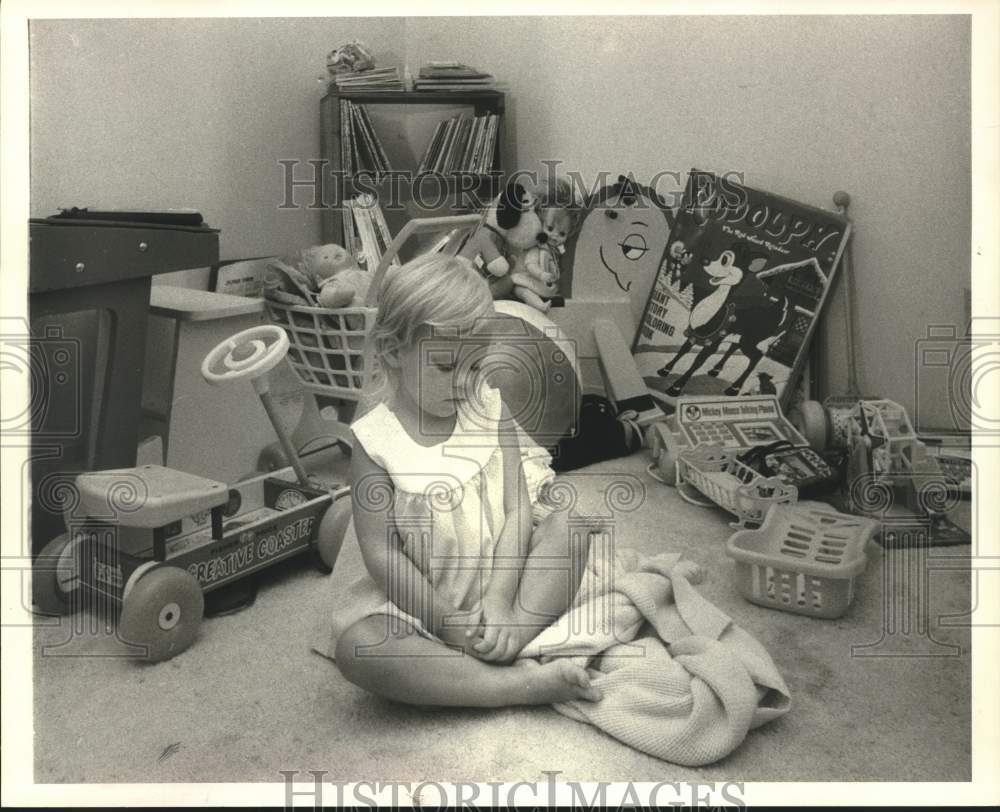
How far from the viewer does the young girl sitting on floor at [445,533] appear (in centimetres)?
96

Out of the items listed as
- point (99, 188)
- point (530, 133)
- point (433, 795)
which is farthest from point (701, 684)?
point (99, 188)

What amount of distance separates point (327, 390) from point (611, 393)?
0.35 metres

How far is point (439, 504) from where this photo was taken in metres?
1.00

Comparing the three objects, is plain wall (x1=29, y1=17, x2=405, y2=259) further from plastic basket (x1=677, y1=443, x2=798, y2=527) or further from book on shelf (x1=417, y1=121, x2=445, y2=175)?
plastic basket (x1=677, y1=443, x2=798, y2=527)

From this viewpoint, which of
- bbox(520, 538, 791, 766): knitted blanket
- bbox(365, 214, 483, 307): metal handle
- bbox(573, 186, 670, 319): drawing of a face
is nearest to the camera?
bbox(520, 538, 791, 766): knitted blanket

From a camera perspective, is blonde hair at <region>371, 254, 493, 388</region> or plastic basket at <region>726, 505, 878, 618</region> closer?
blonde hair at <region>371, 254, 493, 388</region>

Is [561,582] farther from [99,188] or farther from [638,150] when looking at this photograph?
[99,188]

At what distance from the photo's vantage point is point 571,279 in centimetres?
116

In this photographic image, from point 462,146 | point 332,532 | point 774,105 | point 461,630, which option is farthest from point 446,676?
point 774,105

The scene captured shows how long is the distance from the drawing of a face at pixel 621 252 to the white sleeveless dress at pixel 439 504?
0.25 metres

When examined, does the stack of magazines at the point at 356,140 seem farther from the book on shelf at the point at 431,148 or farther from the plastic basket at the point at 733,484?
the plastic basket at the point at 733,484

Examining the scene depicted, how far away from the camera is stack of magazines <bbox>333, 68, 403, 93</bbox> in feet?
A: 3.42

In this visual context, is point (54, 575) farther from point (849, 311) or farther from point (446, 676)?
point (849, 311)

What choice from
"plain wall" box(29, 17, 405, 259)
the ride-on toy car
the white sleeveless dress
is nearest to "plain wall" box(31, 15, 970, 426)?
"plain wall" box(29, 17, 405, 259)
